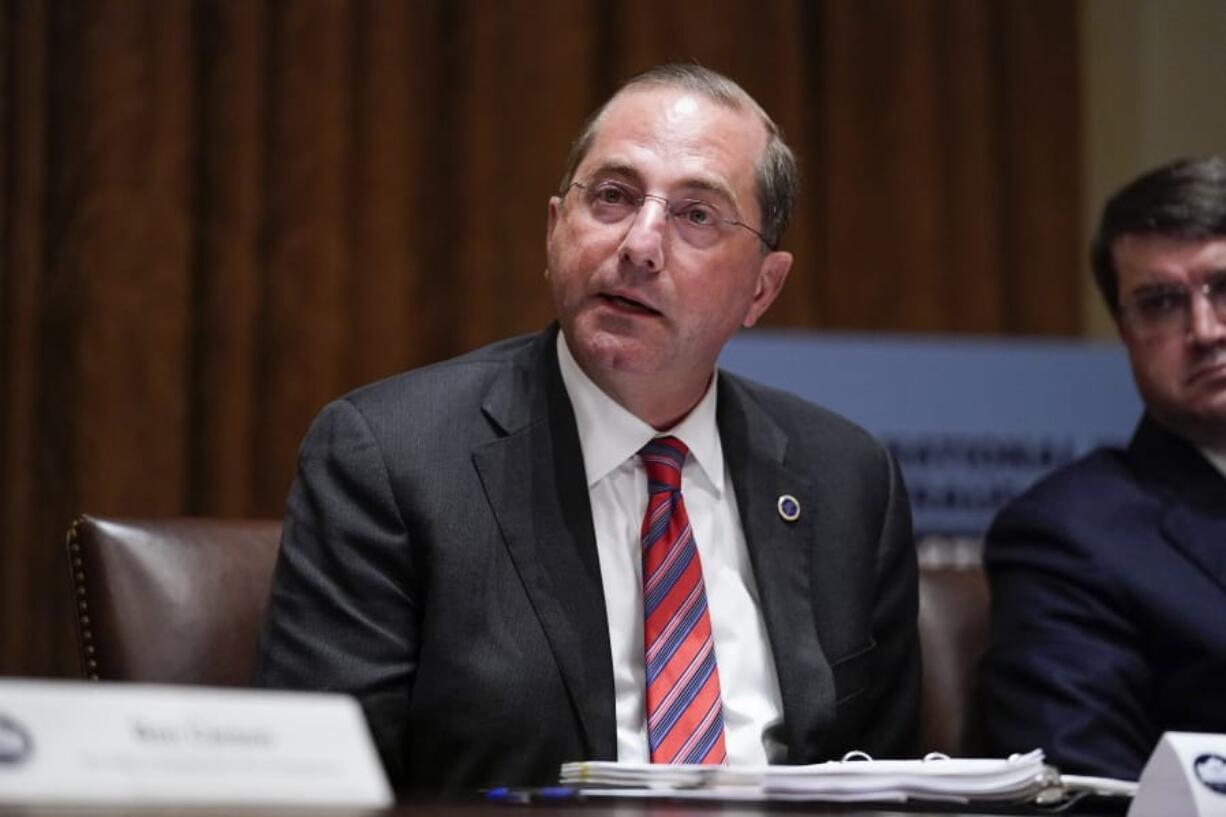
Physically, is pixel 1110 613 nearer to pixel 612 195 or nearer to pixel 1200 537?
pixel 1200 537

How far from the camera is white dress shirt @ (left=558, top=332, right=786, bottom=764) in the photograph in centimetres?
207

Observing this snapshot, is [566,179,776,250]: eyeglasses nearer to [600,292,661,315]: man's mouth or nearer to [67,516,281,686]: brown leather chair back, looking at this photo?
[600,292,661,315]: man's mouth

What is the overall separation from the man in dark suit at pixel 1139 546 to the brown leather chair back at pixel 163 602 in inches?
46.2

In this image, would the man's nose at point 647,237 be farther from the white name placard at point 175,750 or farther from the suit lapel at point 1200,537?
the white name placard at point 175,750

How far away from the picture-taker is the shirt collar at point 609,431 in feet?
7.22

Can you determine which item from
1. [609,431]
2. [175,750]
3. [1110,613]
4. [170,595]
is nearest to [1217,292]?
[1110,613]

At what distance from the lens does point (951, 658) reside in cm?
250

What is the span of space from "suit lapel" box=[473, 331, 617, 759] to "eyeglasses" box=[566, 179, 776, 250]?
243 mm

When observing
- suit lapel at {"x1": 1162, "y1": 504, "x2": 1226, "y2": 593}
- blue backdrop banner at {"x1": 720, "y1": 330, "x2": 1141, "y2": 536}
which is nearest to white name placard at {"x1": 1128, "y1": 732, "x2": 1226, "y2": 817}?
suit lapel at {"x1": 1162, "y1": 504, "x2": 1226, "y2": 593}

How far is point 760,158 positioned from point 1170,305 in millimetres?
841

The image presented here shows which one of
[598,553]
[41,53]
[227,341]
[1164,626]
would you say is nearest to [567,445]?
[598,553]

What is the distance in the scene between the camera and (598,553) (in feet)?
6.91

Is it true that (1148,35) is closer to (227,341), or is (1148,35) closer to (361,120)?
(361,120)

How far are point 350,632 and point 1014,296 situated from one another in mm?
3515
